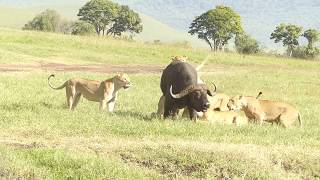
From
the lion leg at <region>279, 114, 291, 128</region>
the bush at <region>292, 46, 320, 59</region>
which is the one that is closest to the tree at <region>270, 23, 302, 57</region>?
the bush at <region>292, 46, 320, 59</region>

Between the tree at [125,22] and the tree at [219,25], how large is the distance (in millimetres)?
13762

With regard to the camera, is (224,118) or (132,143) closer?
(132,143)

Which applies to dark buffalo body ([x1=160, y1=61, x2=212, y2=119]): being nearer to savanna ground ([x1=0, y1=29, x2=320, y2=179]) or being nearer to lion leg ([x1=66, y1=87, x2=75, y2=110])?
savanna ground ([x1=0, y1=29, x2=320, y2=179])

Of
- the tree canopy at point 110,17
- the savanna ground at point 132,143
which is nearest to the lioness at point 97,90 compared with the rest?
the savanna ground at point 132,143

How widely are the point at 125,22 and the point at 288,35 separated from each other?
28.1 meters

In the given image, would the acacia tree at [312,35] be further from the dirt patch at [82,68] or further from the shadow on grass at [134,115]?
the shadow on grass at [134,115]

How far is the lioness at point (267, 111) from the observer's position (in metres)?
17.5

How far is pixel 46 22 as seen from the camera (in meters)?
110

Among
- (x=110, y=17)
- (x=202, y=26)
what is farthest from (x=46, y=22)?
(x=202, y=26)

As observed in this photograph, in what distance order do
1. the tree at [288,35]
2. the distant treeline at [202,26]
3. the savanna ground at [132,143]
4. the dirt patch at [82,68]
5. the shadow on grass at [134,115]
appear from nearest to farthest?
the savanna ground at [132,143], the shadow on grass at [134,115], the dirt patch at [82,68], the distant treeline at [202,26], the tree at [288,35]

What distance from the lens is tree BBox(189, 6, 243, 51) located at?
317 feet

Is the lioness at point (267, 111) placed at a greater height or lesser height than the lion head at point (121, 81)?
lesser

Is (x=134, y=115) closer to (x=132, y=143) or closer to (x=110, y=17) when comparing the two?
(x=132, y=143)

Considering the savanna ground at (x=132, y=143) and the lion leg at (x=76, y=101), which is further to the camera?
the lion leg at (x=76, y=101)
